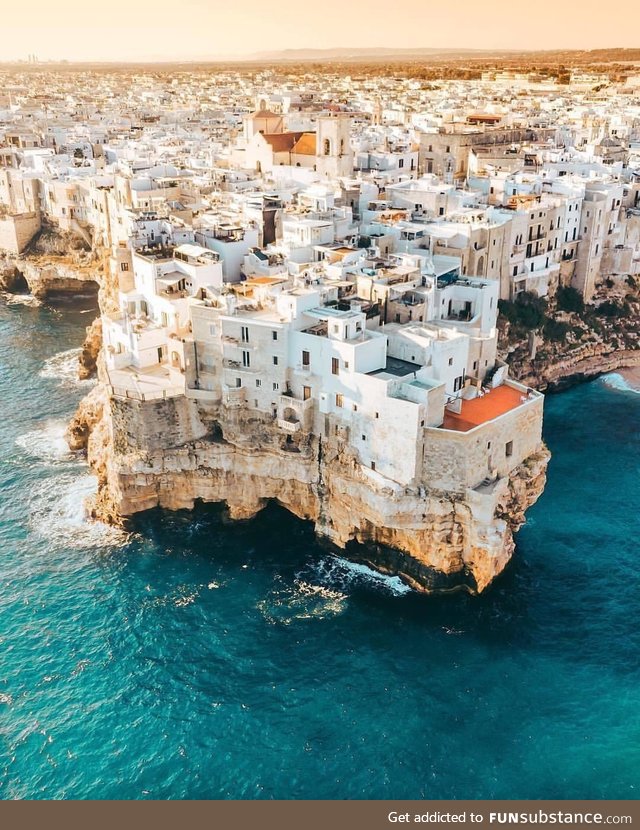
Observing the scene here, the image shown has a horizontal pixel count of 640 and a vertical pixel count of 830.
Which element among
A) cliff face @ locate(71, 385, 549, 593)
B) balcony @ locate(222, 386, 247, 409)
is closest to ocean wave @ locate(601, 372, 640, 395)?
cliff face @ locate(71, 385, 549, 593)

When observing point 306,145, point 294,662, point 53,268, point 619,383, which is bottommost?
point 294,662

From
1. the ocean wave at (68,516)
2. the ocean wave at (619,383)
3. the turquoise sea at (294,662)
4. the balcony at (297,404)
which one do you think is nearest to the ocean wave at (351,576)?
the turquoise sea at (294,662)

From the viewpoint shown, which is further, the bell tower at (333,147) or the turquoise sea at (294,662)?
the bell tower at (333,147)

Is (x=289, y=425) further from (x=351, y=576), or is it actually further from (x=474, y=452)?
(x=474, y=452)

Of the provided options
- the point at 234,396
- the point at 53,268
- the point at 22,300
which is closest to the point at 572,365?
the point at 234,396

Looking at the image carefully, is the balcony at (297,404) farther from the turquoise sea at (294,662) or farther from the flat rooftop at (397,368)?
the turquoise sea at (294,662)
